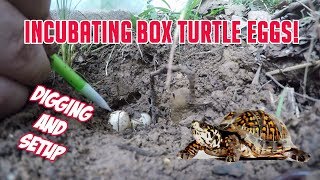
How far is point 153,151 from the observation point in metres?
0.79

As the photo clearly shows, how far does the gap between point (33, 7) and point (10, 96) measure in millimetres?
220

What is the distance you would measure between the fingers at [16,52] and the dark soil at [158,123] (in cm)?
9

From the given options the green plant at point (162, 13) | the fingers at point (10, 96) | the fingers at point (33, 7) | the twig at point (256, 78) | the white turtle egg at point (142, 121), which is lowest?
the white turtle egg at point (142, 121)

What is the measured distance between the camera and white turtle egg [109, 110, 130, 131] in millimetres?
981

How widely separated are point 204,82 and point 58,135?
0.45 metres

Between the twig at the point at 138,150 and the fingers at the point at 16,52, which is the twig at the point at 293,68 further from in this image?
the fingers at the point at 16,52

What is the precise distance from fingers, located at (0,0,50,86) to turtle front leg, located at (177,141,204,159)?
1.35 feet

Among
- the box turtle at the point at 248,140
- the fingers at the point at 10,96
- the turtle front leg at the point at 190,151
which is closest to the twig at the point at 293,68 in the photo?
the box turtle at the point at 248,140

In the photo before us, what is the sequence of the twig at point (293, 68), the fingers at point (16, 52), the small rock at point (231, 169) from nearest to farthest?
the small rock at point (231, 169), the fingers at point (16, 52), the twig at point (293, 68)

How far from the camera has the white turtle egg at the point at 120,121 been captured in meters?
0.98

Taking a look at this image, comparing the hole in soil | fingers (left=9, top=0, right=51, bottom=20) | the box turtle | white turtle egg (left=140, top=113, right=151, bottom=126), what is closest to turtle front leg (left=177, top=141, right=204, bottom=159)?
the box turtle

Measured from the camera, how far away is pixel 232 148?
0.74m

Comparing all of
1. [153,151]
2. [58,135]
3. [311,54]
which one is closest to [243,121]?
[153,151]

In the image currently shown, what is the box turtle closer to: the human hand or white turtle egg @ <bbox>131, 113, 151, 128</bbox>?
white turtle egg @ <bbox>131, 113, 151, 128</bbox>
